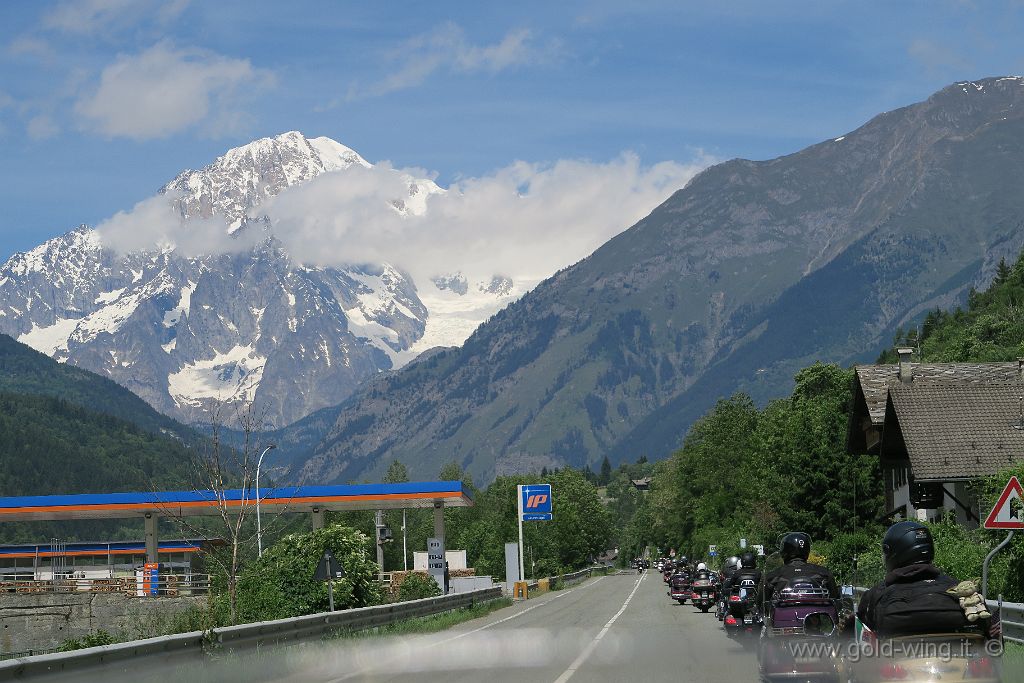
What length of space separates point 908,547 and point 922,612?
1.74 ft

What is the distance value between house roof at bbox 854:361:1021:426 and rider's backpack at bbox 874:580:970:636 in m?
41.0

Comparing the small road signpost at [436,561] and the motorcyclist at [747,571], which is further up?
the motorcyclist at [747,571]

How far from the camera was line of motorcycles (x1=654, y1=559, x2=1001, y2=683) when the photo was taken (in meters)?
10.0

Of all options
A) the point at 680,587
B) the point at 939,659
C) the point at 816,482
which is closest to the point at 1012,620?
the point at 939,659

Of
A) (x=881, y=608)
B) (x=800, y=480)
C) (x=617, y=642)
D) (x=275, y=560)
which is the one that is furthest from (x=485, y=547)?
(x=881, y=608)

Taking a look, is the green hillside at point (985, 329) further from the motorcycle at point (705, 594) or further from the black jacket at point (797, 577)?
the black jacket at point (797, 577)

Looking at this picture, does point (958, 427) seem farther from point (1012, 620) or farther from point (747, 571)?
point (1012, 620)

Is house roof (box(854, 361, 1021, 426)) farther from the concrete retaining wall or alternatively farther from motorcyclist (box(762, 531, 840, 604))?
the concrete retaining wall

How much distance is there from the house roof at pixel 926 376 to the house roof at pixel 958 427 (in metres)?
4.55

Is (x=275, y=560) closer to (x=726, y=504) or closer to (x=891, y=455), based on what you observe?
(x=891, y=455)

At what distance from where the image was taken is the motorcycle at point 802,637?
47.0 feet

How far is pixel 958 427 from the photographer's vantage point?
142ft

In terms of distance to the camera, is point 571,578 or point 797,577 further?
point 571,578

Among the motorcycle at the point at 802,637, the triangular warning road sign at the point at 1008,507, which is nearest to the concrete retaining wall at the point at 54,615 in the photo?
the triangular warning road sign at the point at 1008,507
